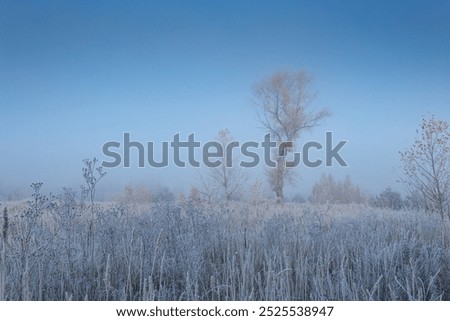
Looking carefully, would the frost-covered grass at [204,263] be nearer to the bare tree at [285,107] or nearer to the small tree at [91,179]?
the small tree at [91,179]

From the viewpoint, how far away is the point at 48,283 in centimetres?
233

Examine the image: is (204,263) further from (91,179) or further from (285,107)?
(285,107)

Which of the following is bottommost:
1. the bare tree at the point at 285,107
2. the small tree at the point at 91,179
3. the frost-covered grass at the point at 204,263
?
the frost-covered grass at the point at 204,263

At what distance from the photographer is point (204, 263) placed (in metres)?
2.72

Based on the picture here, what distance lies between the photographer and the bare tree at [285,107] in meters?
4.50

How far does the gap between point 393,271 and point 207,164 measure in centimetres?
196

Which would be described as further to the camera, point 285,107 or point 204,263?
point 285,107

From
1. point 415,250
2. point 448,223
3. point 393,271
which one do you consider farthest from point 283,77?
point 393,271

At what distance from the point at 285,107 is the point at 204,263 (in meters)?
3.24

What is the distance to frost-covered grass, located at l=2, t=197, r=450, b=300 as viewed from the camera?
2156 millimetres

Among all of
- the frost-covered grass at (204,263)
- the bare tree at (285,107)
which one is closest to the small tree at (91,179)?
the frost-covered grass at (204,263)

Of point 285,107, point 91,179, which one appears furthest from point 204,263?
point 285,107

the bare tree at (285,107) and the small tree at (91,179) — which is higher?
the bare tree at (285,107)

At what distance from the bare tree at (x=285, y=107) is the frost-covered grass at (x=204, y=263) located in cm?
150
